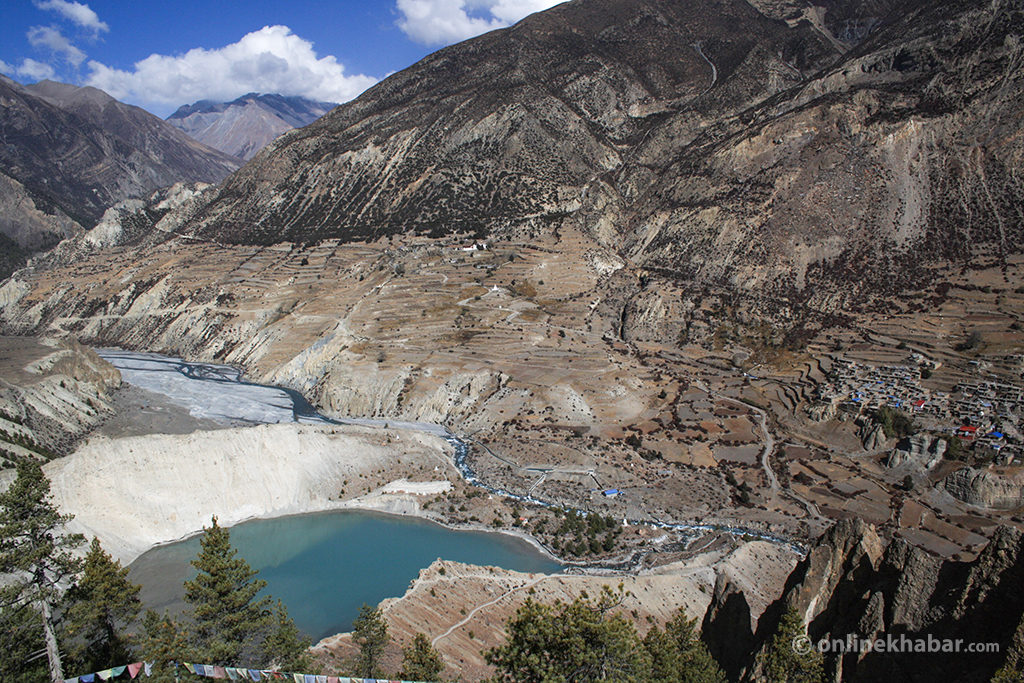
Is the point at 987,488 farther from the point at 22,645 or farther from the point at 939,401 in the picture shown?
the point at 22,645

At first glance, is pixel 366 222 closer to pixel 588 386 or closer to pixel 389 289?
pixel 389 289

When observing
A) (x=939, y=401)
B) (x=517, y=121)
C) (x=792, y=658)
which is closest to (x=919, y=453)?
(x=939, y=401)

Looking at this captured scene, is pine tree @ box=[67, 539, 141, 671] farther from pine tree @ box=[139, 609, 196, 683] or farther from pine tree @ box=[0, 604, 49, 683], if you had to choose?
pine tree @ box=[0, 604, 49, 683]

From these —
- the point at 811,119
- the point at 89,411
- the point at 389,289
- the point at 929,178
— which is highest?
the point at 811,119

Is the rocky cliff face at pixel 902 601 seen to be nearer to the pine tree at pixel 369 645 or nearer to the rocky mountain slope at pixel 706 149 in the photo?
the pine tree at pixel 369 645

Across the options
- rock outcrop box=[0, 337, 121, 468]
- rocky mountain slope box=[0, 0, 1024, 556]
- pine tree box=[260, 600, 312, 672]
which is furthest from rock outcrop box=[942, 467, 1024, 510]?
rock outcrop box=[0, 337, 121, 468]

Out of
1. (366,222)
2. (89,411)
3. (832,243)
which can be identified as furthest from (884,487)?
(366,222)
